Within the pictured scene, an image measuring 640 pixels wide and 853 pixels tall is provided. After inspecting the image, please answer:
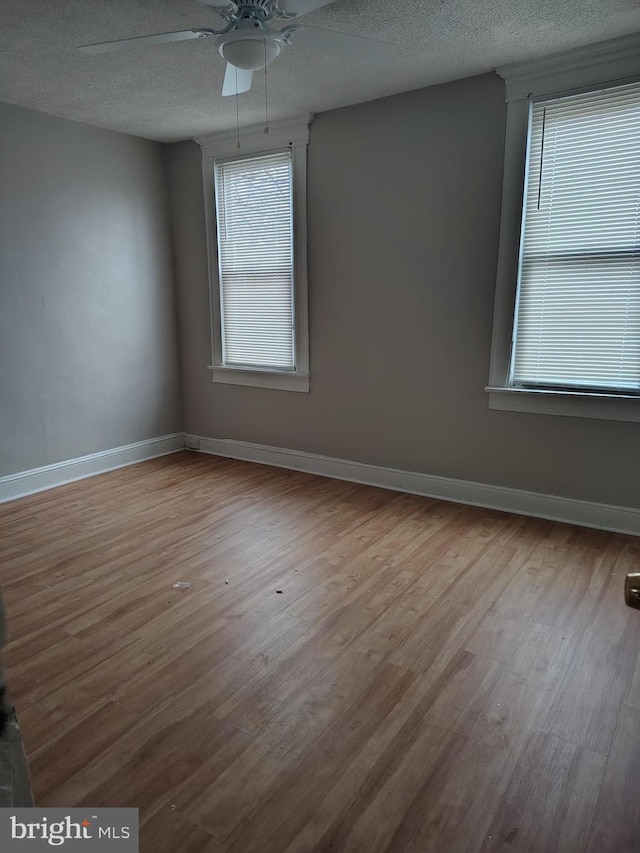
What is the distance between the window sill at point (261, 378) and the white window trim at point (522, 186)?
59.8 inches

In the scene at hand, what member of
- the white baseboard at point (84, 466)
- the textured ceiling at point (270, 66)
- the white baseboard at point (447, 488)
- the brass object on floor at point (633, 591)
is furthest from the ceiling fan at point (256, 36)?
the white baseboard at point (84, 466)

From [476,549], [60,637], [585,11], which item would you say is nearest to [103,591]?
[60,637]

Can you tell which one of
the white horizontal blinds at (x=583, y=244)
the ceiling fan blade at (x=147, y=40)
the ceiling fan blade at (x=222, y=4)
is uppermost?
the ceiling fan blade at (x=222, y=4)

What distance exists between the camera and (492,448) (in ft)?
11.9

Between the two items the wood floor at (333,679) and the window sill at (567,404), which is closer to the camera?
the wood floor at (333,679)

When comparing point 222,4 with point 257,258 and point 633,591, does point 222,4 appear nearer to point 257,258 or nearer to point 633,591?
point 257,258

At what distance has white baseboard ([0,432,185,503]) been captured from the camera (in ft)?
13.1

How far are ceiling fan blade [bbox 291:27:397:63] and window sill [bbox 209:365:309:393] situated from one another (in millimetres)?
2281

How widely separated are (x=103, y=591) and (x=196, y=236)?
10.6 ft

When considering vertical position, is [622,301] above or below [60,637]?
→ above

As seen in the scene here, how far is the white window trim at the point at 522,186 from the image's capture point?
2.93 m

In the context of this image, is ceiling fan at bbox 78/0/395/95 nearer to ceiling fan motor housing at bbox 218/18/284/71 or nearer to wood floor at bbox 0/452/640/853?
ceiling fan motor housing at bbox 218/18/284/71

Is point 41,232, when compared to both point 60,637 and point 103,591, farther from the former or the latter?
point 60,637

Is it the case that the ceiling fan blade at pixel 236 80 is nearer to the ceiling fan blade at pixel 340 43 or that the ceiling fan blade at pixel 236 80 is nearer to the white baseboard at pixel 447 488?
the ceiling fan blade at pixel 340 43
